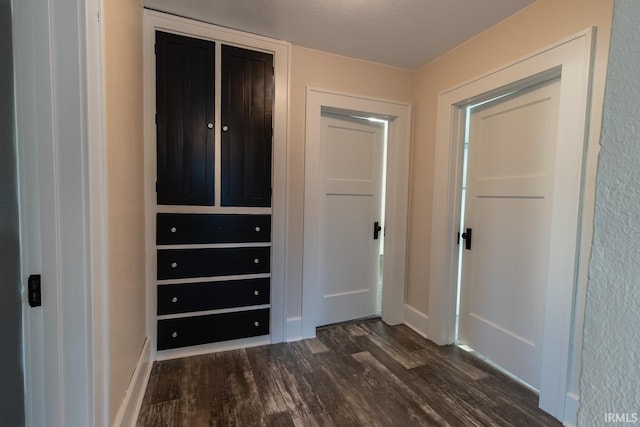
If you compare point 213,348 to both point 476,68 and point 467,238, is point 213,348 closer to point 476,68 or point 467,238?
point 467,238

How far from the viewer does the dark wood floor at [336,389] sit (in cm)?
153

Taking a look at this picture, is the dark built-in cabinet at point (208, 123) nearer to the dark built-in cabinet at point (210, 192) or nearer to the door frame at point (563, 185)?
the dark built-in cabinet at point (210, 192)

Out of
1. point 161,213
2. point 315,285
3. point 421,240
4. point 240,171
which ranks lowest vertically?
point 315,285

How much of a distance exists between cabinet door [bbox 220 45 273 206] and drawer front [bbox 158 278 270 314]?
2.03 ft

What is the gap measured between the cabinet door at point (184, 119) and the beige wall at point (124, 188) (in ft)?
0.50

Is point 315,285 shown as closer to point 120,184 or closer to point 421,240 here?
point 421,240

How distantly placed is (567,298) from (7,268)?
234cm

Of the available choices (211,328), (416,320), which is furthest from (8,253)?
(416,320)

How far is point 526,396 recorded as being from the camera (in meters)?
1.73

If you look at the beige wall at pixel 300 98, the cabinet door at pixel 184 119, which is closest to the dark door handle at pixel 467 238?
the beige wall at pixel 300 98

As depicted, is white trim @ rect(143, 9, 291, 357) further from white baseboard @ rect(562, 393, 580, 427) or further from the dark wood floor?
white baseboard @ rect(562, 393, 580, 427)

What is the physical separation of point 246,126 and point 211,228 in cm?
80

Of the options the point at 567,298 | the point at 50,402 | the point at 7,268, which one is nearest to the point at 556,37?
the point at 567,298

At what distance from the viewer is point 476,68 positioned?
80.7 inches
